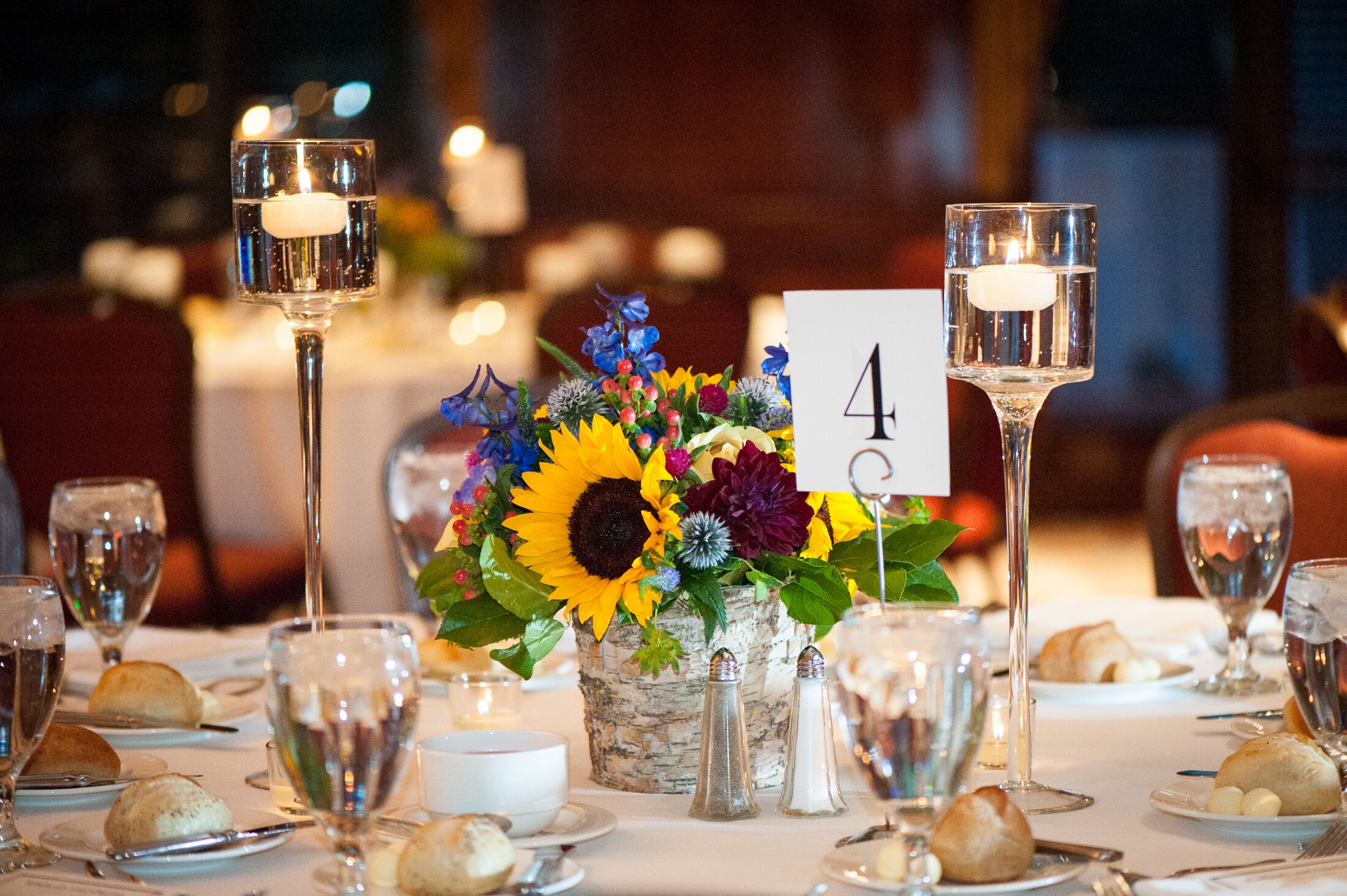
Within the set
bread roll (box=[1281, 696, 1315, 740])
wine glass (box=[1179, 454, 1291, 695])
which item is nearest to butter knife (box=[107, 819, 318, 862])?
bread roll (box=[1281, 696, 1315, 740])

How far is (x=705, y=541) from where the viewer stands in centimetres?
107

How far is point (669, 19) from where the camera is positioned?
22.0ft

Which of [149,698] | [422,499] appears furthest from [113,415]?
[149,698]

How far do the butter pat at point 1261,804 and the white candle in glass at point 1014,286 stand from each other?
0.34 m

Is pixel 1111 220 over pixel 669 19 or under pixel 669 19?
under

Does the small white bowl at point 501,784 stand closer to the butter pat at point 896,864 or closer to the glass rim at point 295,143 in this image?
the butter pat at point 896,864

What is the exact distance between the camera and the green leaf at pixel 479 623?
1.17 metres

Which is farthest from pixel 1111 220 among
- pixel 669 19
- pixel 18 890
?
pixel 18 890

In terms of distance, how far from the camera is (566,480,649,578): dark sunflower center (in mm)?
1098

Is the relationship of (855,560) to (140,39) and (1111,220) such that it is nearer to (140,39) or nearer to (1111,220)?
(1111,220)

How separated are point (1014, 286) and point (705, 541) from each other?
27 centimetres

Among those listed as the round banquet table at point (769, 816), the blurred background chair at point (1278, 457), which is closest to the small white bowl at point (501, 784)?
the round banquet table at point (769, 816)

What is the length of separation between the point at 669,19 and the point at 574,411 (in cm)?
579

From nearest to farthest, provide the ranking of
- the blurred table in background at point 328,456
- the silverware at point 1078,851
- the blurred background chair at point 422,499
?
1. the silverware at point 1078,851
2. the blurred background chair at point 422,499
3. the blurred table in background at point 328,456
